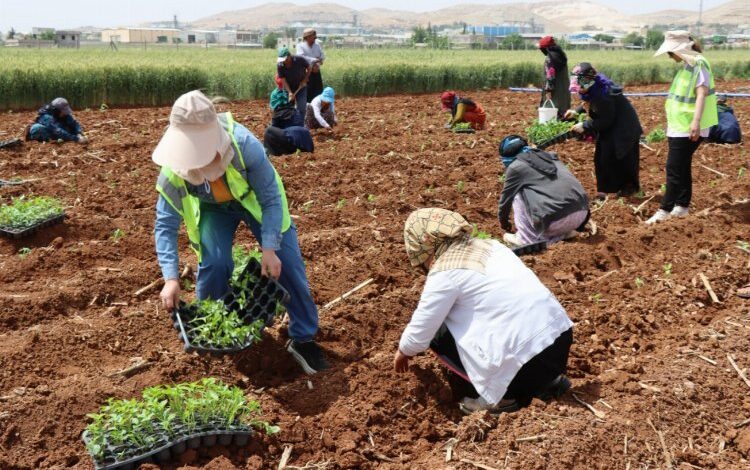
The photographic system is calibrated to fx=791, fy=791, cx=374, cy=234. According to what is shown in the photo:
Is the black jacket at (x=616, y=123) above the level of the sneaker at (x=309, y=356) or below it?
above

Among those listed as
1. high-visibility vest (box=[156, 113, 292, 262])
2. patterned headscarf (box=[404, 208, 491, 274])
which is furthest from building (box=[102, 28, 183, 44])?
patterned headscarf (box=[404, 208, 491, 274])

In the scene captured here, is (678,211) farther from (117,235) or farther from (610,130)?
(117,235)

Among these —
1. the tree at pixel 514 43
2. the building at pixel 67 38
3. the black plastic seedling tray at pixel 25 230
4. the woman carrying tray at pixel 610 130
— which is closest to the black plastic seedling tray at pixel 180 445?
the black plastic seedling tray at pixel 25 230

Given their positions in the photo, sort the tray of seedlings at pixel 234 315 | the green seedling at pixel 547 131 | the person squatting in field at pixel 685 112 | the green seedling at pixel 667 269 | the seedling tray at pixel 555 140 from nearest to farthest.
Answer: the tray of seedlings at pixel 234 315 → the green seedling at pixel 667 269 → the person squatting in field at pixel 685 112 → the seedling tray at pixel 555 140 → the green seedling at pixel 547 131

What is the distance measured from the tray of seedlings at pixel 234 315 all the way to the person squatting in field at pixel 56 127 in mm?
7636

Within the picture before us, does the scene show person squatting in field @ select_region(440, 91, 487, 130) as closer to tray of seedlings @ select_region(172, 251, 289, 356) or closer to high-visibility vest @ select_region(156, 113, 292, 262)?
tray of seedlings @ select_region(172, 251, 289, 356)

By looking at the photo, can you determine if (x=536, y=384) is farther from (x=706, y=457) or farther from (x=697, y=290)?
(x=697, y=290)

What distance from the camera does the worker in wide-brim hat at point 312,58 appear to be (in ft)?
41.6

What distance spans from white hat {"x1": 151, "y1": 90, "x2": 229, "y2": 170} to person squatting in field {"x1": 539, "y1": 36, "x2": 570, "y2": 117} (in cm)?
882

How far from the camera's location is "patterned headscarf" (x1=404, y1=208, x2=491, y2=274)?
3590 millimetres

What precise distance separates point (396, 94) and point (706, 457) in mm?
18102

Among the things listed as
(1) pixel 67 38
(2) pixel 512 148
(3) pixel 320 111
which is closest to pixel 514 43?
(1) pixel 67 38

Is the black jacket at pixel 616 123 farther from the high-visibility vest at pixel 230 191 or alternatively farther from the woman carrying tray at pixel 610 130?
the high-visibility vest at pixel 230 191

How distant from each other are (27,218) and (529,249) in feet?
13.9
